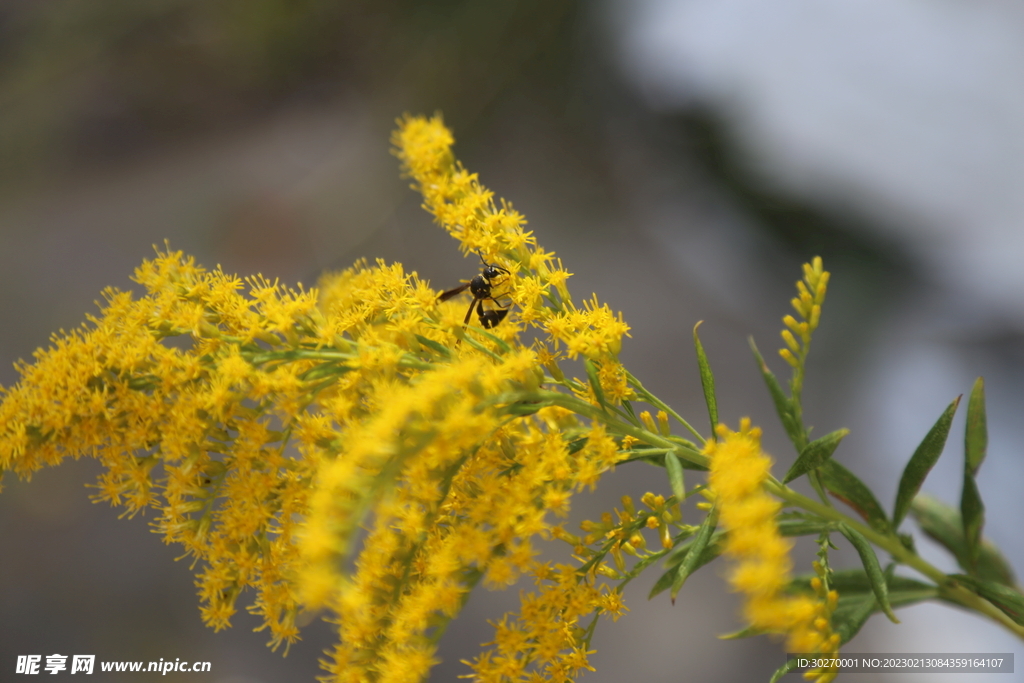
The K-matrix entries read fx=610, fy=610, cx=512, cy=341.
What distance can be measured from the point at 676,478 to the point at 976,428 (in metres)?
0.53

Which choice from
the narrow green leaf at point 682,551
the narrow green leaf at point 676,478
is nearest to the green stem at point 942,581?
the narrow green leaf at point 682,551

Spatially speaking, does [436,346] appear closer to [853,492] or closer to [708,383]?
[708,383]

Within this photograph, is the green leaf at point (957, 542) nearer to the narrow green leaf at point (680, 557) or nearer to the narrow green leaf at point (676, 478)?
the narrow green leaf at point (680, 557)

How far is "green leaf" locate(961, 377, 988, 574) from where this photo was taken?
854 millimetres

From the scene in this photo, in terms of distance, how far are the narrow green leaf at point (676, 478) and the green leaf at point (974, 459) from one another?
0.47 m

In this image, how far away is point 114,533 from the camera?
2.20 meters

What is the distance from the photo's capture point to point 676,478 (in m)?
0.63

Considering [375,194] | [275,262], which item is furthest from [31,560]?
[375,194]

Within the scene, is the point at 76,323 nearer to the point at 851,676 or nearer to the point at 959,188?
the point at 851,676

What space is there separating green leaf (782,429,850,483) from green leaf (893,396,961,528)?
0.51ft

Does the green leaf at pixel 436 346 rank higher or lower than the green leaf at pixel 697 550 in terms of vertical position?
higher

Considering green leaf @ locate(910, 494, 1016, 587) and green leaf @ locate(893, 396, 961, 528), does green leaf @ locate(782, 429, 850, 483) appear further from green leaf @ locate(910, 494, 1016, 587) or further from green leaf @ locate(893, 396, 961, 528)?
green leaf @ locate(910, 494, 1016, 587)

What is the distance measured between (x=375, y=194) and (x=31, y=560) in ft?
6.24

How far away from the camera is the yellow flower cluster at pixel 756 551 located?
506 mm
